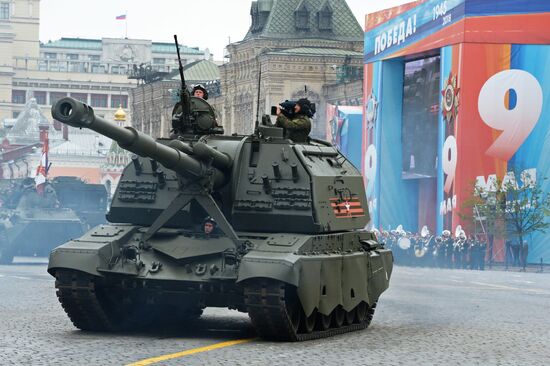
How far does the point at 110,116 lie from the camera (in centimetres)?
19625

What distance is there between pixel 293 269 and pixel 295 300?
1.95ft

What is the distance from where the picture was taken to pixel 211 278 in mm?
17922

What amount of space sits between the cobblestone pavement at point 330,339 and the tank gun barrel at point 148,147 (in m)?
1.75

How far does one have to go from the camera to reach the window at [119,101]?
196 metres

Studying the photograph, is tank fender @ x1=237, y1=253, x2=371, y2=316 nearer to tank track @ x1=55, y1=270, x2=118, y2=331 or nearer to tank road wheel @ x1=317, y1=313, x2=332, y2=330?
tank road wheel @ x1=317, y1=313, x2=332, y2=330

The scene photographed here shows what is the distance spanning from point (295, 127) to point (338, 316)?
2.30m

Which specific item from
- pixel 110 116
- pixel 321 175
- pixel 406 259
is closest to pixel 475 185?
pixel 406 259

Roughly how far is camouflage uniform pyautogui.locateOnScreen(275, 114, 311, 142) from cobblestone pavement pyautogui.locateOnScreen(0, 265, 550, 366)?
7.45 feet

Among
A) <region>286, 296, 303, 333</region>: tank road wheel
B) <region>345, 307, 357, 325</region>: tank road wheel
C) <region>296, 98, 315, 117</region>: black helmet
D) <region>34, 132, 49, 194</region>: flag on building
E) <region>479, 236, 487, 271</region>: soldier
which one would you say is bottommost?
<region>479, 236, 487, 271</region>: soldier

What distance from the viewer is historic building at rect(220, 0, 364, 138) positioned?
102125mm

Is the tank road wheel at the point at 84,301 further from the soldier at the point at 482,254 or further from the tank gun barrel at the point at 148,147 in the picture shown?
the soldier at the point at 482,254

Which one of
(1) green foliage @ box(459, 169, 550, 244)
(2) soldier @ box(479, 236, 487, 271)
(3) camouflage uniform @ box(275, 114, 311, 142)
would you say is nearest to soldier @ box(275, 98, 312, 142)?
(3) camouflage uniform @ box(275, 114, 311, 142)

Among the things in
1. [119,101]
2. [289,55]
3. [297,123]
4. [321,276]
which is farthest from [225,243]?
[119,101]

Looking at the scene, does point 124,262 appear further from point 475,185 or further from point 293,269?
point 475,185
